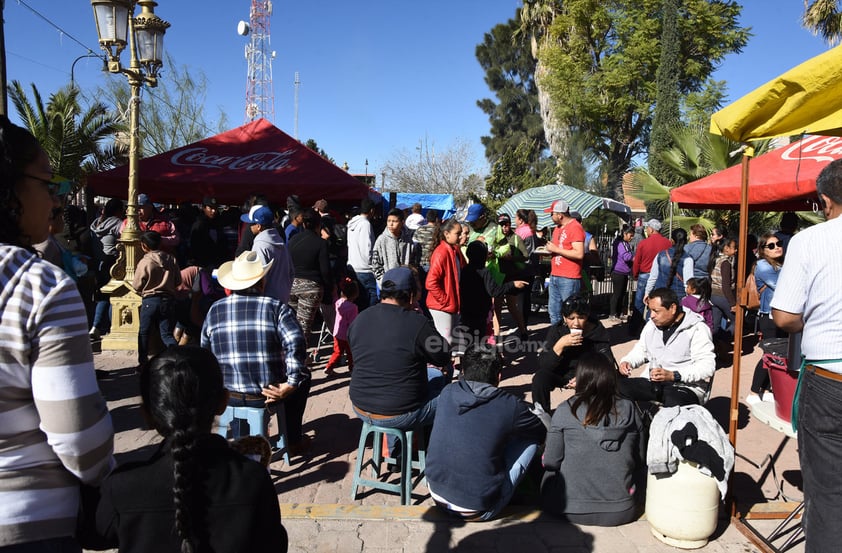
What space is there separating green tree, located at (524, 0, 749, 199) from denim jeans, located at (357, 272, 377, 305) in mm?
26104

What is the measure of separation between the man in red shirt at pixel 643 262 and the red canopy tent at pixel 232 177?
4.89 metres

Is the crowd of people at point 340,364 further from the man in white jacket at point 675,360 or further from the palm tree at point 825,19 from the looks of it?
the palm tree at point 825,19

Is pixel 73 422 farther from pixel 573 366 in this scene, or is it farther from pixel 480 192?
pixel 480 192

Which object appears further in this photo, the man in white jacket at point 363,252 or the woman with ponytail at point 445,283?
the man in white jacket at point 363,252

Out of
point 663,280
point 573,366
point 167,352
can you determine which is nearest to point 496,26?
point 663,280

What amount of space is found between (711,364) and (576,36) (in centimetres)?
3120

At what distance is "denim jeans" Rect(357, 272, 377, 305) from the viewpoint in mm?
7703

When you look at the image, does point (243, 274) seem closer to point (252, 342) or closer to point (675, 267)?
point (252, 342)

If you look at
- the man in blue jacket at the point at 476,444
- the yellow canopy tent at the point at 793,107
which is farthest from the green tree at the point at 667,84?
the man in blue jacket at the point at 476,444

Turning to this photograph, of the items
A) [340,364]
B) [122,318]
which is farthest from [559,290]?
[122,318]

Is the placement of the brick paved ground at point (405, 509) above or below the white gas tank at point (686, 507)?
below

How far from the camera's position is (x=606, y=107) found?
3091 cm

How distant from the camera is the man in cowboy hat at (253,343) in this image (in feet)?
12.7

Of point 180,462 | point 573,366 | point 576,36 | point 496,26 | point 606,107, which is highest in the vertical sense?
point 496,26
